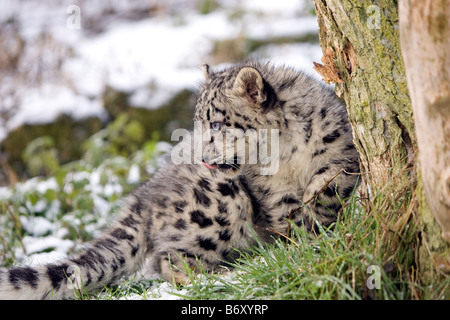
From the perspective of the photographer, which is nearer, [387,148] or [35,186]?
[387,148]

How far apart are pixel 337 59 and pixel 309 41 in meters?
8.30

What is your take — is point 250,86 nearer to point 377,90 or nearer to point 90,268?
point 377,90

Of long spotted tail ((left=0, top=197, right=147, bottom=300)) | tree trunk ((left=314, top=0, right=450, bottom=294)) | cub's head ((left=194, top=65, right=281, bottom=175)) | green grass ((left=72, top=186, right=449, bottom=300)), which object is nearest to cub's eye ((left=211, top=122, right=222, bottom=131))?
cub's head ((left=194, top=65, right=281, bottom=175))

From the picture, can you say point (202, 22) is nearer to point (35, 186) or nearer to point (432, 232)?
point (35, 186)

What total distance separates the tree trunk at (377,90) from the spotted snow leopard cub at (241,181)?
703mm

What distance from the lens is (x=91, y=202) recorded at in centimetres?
741

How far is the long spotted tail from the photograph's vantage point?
4.37m

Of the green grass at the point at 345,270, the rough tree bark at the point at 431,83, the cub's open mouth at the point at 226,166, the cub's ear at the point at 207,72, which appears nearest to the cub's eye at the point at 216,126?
the cub's open mouth at the point at 226,166

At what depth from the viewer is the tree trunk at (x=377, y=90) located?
3732 millimetres

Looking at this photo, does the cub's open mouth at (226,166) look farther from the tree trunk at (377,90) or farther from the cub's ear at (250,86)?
the tree trunk at (377,90)

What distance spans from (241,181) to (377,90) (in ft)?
6.02

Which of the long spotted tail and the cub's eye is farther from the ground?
the cub's eye

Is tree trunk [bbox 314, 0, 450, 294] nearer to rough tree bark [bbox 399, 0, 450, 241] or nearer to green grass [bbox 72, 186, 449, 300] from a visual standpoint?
green grass [bbox 72, 186, 449, 300]

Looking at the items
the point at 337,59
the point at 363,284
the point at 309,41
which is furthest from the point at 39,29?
the point at 363,284
